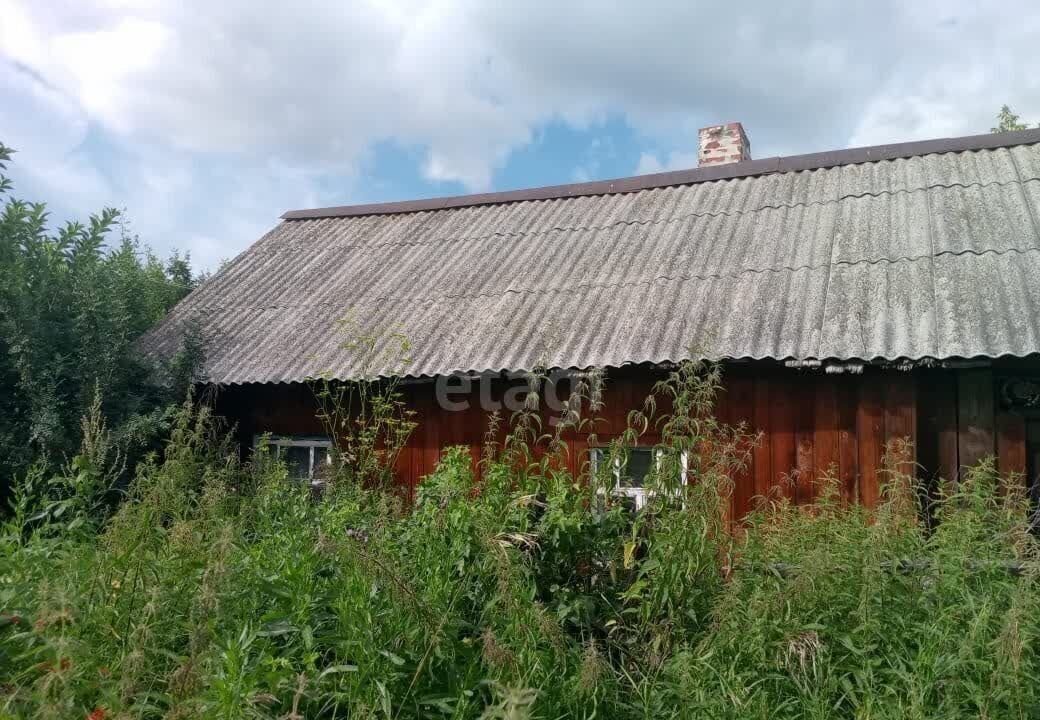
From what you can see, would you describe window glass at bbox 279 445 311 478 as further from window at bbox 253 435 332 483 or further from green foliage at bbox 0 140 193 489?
green foliage at bbox 0 140 193 489

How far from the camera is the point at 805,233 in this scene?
6.93 meters

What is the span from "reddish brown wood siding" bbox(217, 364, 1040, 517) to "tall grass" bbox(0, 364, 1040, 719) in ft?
4.47

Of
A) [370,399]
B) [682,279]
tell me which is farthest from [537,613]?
[682,279]

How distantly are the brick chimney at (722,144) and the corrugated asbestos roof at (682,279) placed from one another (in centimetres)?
119

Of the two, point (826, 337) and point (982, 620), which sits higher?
point (826, 337)

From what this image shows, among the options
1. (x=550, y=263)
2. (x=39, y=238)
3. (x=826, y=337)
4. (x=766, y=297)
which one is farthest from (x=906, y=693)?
(x=39, y=238)

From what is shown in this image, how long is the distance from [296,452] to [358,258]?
289cm

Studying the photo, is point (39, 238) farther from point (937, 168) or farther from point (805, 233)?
Result: point (937, 168)

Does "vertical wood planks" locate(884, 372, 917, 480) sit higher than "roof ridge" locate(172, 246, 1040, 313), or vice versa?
"roof ridge" locate(172, 246, 1040, 313)

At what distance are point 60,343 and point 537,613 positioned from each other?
5.42 m

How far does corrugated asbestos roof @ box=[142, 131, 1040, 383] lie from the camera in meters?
5.43

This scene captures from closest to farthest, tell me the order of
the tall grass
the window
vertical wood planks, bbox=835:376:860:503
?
the tall grass, vertical wood planks, bbox=835:376:860:503, the window

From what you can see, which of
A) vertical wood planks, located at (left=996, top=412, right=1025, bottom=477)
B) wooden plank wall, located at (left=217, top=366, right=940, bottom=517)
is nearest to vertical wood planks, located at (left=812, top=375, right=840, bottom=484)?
wooden plank wall, located at (left=217, top=366, right=940, bottom=517)

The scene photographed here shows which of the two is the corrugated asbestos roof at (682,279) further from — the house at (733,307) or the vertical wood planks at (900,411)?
the vertical wood planks at (900,411)
